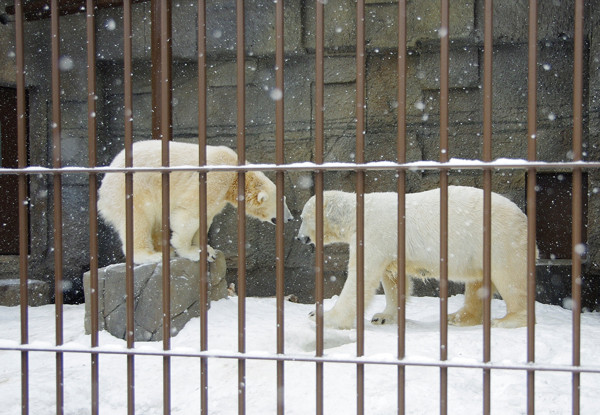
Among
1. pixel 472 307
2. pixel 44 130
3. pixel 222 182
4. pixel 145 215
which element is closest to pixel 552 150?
pixel 472 307

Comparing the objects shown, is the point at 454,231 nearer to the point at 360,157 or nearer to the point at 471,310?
the point at 471,310

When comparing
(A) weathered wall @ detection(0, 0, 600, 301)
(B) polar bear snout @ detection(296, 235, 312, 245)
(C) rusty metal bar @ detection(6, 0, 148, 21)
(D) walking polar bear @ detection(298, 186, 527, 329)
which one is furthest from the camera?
(C) rusty metal bar @ detection(6, 0, 148, 21)

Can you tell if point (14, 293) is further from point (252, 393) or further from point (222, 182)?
point (252, 393)

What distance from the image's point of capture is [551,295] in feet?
21.1

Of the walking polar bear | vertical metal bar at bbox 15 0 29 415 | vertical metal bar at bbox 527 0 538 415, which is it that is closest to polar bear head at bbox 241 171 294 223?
the walking polar bear

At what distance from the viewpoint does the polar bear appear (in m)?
4.78

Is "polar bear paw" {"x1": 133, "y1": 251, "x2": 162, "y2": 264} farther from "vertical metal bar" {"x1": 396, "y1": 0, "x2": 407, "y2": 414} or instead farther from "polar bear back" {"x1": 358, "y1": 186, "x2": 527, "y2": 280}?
"vertical metal bar" {"x1": 396, "y1": 0, "x2": 407, "y2": 414}

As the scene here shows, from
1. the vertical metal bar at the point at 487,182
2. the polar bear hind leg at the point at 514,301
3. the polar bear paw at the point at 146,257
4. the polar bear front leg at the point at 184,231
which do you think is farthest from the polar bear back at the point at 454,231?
the vertical metal bar at the point at 487,182

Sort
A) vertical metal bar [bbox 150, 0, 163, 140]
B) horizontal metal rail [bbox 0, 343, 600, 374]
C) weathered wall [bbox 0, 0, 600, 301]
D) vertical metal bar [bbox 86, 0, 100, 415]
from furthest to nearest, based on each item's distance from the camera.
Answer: weathered wall [bbox 0, 0, 600, 301]
vertical metal bar [bbox 150, 0, 163, 140]
vertical metal bar [bbox 86, 0, 100, 415]
horizontal metal rail [bbox 0, 343, 600, 374]

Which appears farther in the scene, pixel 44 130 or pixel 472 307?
pixel 44 130

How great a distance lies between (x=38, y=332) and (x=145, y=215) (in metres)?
1.23

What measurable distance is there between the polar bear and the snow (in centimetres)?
66

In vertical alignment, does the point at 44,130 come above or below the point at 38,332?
above

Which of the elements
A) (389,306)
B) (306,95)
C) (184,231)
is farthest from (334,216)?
(306,95)
